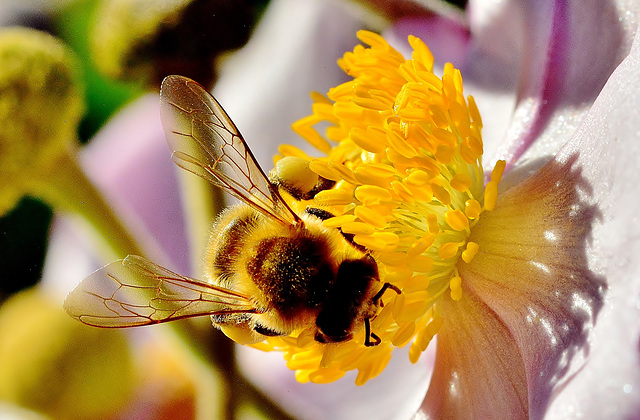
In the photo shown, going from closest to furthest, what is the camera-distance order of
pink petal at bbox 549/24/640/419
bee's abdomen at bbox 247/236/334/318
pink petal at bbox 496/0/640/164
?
pink petal at bbox 549/24/640/419
bee's abdomen at bbox 247/236/334/318
pink petal at bbox 496/0/640/164

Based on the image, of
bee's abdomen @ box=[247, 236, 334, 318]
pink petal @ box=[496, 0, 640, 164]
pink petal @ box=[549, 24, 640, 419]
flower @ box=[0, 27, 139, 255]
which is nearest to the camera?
pink petal @ box=[549, 24, 640, 419]

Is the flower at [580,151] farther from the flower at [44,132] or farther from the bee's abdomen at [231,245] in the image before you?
the flower at [44,132]

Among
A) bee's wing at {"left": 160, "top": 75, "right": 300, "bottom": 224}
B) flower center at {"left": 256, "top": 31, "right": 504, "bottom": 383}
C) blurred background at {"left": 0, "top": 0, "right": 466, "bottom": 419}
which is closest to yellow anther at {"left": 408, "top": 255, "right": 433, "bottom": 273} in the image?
flower center at {"left": 256, "top": 31, "right": 504, "bottom": 383}

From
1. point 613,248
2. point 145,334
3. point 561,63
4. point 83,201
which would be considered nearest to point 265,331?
point 613,248

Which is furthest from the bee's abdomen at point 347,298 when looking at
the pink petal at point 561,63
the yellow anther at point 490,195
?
the pink petal at point 561,63

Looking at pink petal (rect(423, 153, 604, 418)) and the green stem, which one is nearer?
pink petal (rect(423, 153, 604, 418))

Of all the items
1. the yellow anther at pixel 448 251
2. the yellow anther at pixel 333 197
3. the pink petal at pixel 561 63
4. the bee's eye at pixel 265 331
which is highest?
the pink petal at pixel 561 63

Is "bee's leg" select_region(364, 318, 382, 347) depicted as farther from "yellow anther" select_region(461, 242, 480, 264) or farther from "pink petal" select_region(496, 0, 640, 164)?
"pink petal" select_region(496, 0, 640, 164)
